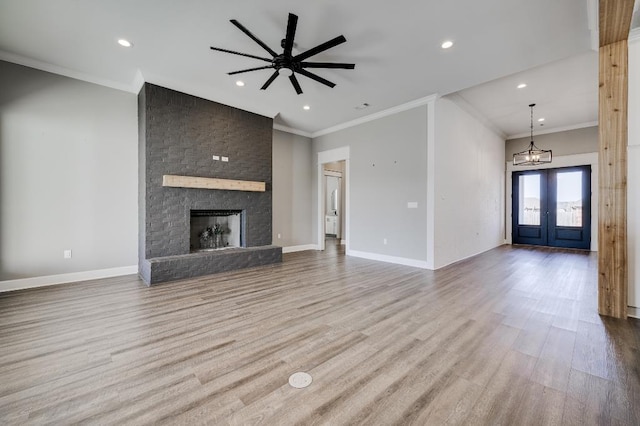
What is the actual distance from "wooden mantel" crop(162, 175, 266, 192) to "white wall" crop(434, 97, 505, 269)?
3.67 meters

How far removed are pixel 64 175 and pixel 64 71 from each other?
1634 mm

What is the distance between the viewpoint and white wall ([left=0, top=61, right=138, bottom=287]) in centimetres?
375

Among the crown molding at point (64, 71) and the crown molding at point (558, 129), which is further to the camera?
the crown molding at point (558, 129)

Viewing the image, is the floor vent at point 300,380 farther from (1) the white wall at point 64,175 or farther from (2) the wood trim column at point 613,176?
(1) the white wall at point 64,175

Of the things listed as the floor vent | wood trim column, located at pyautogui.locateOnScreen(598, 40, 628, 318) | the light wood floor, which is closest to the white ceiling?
wood trim column, located at pyautogui.locateOnScreen(598, 40, 628, 318)

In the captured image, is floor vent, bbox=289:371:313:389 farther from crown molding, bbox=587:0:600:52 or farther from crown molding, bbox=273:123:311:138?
crown molding, bbox=273:123:311:138

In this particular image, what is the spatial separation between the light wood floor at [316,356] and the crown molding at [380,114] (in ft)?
11.7

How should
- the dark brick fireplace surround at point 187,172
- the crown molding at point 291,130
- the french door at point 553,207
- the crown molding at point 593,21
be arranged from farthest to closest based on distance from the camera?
the french door at point 553,207 → the crown molding at point 291,130 → the dark brick fireplace surround at point 187,172 → the crown molding at point 593,21

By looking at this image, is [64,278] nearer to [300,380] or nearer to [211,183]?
[211,183]

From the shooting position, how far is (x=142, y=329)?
8.32 feet

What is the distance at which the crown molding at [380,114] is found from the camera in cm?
511

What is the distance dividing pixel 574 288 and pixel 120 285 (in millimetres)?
6844

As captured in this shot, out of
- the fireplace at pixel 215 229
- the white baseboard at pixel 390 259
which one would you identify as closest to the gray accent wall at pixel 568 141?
the white baseboard at pixel 390 259

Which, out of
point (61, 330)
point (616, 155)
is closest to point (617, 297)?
point (616, 155)
